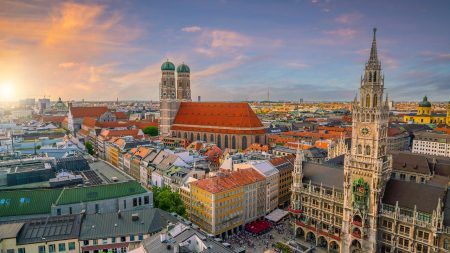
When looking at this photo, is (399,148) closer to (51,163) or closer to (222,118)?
(222,118)

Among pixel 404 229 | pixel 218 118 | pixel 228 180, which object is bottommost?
pixel 404 229

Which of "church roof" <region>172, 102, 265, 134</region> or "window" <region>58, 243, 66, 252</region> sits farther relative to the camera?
"church roof" <region>172, 102, 265, 134</region>

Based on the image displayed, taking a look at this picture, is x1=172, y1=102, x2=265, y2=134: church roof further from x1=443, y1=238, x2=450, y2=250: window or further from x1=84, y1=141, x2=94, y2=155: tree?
x1=443, y1=238, x2=450, y2=250: window

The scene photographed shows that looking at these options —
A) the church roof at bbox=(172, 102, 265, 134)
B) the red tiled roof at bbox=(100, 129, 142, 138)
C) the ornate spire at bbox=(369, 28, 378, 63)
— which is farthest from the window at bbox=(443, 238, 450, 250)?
the red tiled roof at bbox=(100, 129, 142, 138)

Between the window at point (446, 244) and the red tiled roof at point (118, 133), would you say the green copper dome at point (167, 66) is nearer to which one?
the red tiled roof at point (118, 133)

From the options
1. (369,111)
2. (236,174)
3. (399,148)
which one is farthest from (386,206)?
(399,148)

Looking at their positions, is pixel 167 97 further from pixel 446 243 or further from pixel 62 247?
pixel 446 243

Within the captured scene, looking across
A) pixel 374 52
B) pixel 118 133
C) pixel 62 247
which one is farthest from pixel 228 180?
pixel 118 133
